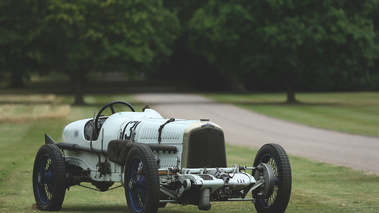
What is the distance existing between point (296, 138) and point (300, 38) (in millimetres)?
21387

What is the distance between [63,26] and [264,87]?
3046cm

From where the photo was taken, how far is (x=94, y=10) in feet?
154

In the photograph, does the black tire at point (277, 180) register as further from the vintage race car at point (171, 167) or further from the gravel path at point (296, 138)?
the gravel path at point (296, 138)

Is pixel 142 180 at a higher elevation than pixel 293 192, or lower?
higher

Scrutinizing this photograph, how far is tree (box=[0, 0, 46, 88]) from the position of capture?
47.3 meters

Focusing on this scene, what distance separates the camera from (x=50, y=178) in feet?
35.6

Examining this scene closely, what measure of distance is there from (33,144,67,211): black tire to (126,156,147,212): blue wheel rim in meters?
1.73

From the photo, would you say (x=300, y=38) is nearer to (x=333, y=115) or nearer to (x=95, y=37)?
(x=333, y=115)

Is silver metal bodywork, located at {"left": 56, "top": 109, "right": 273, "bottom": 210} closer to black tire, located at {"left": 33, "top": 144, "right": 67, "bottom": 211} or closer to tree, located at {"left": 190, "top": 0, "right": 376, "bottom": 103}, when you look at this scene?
black tire, located at {"left": 33, "top": 144, "right": 67, "bottom": 211}

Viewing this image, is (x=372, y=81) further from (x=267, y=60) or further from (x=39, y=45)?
(x=39, y=45)

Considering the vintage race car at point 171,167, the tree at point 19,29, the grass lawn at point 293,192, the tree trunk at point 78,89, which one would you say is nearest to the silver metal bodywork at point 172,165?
the vintage race car at point 171,167

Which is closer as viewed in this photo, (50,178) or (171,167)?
(171,167)

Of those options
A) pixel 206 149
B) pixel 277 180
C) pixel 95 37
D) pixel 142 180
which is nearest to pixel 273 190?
pixel 277 180

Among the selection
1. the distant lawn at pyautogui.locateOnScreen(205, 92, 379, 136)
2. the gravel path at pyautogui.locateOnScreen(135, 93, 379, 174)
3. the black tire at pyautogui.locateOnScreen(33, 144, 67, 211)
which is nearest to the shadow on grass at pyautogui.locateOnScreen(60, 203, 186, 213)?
the black tire at pyautogui.locateOnScreen(33, 144, 67, 211)
